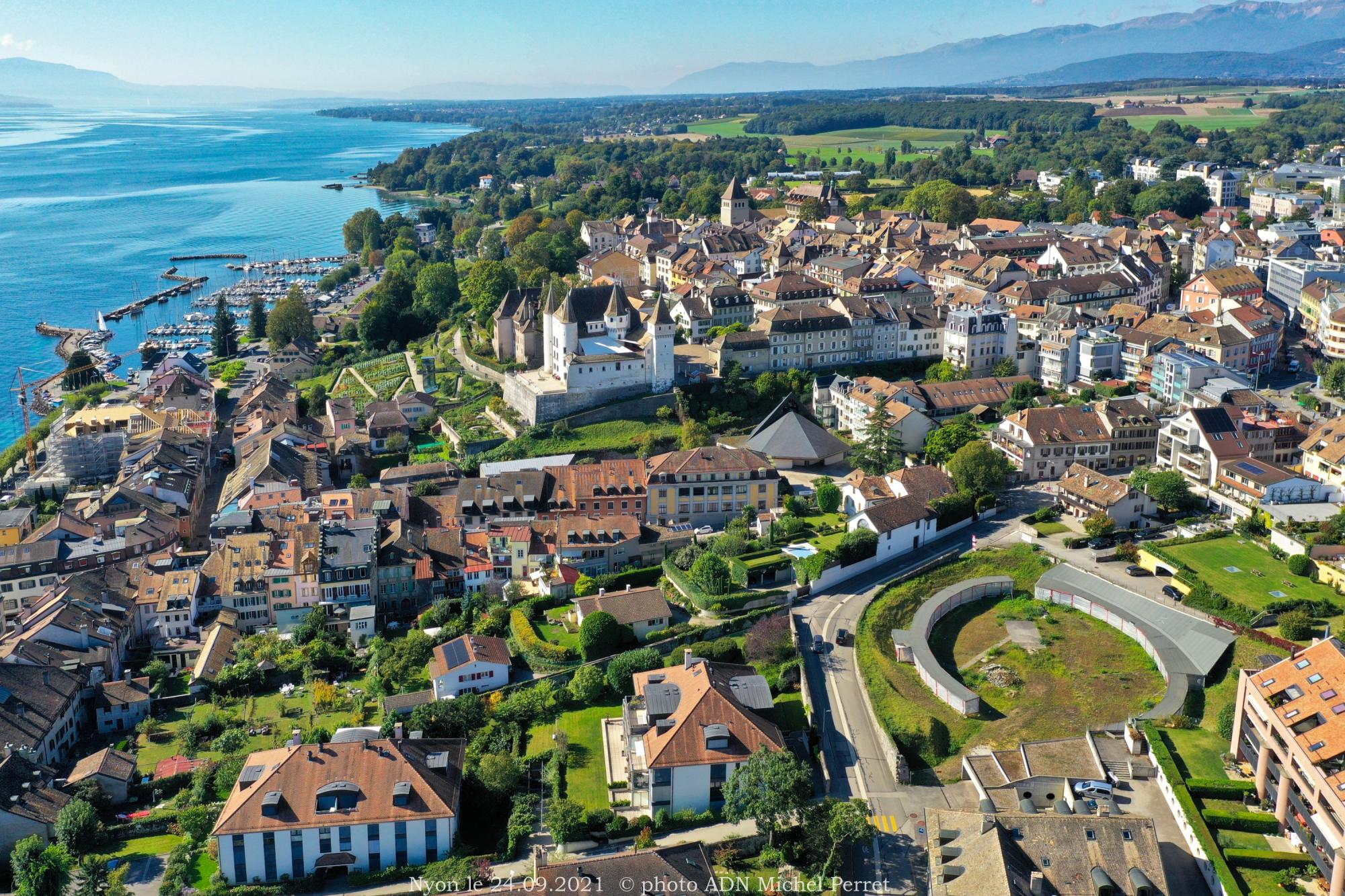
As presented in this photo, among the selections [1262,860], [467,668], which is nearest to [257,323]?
[467,668]

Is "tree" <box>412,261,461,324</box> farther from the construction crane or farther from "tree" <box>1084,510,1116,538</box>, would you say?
"tree" <box>1084,510,1116,538</box>

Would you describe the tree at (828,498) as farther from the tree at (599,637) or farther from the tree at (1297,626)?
Answer: the tree at (1297,626)

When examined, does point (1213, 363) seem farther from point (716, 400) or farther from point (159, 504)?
point (159, 504)

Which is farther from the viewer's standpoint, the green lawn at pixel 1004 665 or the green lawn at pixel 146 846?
the green lawn at pixel 1004 665

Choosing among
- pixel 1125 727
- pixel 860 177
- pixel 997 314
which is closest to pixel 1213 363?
pixel 997 314

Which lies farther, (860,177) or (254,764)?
(860,177)

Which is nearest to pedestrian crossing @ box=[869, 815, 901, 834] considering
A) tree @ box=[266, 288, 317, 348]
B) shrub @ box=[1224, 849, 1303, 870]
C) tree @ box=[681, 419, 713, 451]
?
shrub @ box=[1224, 849, 1303, 870]

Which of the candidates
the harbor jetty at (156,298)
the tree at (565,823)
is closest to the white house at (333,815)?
the tree at (565,823)
